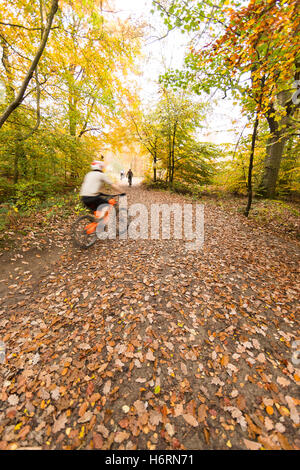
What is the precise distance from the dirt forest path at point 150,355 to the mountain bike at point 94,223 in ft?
3.95

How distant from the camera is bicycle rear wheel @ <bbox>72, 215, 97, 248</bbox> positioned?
6133 mm

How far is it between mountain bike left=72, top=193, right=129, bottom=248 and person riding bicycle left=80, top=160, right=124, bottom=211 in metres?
0.31

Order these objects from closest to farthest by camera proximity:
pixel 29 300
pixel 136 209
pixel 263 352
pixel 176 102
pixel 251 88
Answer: pixel 263 352 < pixel 29 300 < pixel 251 88 < pixel 136 209 < pixel 176 102

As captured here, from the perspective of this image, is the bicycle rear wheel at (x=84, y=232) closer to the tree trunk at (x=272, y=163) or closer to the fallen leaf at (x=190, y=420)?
the fallen leaf at (x=190, y=420)

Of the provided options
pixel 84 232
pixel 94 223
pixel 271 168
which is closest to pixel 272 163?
pixel 271 168

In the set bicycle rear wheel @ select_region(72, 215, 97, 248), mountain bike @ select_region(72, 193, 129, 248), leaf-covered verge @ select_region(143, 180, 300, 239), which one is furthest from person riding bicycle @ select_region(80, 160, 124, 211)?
leaf-covered verge @ select_region(143, 180, 300, 239)

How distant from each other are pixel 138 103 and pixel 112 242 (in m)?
12.7

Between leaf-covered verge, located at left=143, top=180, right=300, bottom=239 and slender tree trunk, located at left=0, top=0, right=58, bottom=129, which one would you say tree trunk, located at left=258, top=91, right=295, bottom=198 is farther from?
slender tree trunk, located at left=0, top=0, right=58, bottom=129

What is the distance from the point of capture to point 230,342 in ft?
10.4

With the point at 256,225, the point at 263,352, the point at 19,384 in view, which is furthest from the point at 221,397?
the point at 256,225

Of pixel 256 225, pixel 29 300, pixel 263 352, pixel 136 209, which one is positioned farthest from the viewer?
pixel 136 209

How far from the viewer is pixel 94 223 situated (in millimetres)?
6133

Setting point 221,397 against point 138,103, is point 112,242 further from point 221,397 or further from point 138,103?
point 138,103

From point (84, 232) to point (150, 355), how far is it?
4.64 metres
